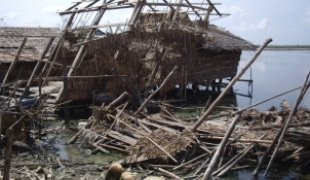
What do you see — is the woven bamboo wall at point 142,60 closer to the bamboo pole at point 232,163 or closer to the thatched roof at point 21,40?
the thatched roof at point 21,40

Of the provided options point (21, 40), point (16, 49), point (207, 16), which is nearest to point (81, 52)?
point (16, 49)

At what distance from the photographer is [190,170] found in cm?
742

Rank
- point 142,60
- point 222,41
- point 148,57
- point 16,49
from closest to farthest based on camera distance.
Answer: point 142,60, point 148,57, point 16,49, point 222,41

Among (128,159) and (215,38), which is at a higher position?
(215,38)

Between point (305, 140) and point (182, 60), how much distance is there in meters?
9.59

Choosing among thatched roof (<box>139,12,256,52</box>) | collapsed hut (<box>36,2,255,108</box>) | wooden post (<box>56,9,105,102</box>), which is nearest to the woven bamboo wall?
collapsed hut (<box>36,2,255,108</box>)

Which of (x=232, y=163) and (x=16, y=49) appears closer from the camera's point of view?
(x=232, y=163)

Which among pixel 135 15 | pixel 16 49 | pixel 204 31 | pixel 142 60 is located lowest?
pixel 142 60

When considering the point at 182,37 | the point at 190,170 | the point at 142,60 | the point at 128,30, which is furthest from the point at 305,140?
the point at 182,37

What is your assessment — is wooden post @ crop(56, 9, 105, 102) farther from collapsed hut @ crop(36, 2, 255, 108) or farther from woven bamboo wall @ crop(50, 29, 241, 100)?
woven bamboo wall @ crop(50, 29, 241, 100)

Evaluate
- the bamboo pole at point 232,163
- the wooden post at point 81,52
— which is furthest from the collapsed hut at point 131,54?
the bamboo pole at point 232,163

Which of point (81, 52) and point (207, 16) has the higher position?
point (207, 16)

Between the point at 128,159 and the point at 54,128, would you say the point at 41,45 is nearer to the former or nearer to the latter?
the point at 54,128

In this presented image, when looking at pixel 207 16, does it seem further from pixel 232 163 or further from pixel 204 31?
pixel 232 163
